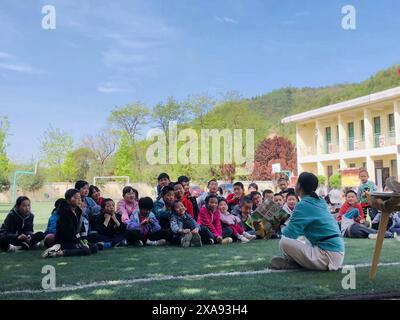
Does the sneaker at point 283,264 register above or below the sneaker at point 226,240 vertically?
above

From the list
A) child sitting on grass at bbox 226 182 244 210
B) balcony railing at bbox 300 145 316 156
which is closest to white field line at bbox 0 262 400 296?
child sitting on grass at bbox 226 182 244 210

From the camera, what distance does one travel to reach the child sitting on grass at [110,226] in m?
6.74

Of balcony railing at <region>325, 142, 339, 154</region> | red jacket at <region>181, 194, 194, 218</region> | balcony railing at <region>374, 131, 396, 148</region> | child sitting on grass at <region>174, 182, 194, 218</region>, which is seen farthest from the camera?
balcony railing at <region>325, 142, 339, 154</region>

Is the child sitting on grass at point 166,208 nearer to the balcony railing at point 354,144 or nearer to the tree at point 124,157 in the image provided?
the balcony railing at point 354,144

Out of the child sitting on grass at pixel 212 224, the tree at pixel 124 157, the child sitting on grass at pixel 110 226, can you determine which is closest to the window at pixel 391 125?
the tree at pixel 124 157

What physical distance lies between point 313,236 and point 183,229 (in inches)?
109

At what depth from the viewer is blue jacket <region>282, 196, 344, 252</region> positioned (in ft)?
13.8

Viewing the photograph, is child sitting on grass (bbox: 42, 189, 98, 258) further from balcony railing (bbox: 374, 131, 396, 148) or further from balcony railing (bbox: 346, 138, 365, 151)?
balcony railing (bbox: 346, 138, 365, 151)

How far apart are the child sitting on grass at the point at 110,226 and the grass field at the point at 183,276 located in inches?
30.4

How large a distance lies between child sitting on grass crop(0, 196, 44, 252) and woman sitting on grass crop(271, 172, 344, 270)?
13.1 feet

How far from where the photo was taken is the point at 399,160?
21.8 m

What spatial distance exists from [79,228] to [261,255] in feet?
8.05

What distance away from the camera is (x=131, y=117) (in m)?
29.4
